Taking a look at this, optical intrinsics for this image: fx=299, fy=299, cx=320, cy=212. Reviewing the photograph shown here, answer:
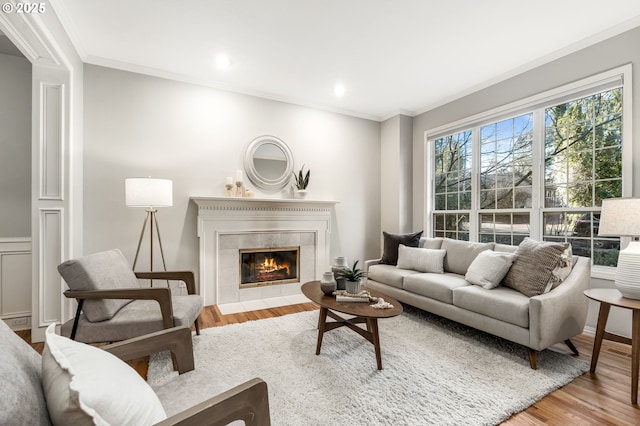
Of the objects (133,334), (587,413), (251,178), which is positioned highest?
(251,178)

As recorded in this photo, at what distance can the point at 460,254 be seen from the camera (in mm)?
3361

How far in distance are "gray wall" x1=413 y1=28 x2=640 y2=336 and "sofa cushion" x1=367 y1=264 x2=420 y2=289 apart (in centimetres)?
172

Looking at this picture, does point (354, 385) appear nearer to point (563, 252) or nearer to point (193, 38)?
point (563, 252)

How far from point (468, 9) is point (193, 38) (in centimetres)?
239

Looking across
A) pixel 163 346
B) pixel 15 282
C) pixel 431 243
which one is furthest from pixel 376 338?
pixel 15 282

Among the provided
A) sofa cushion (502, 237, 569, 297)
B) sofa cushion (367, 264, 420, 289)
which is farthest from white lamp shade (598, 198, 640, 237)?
sofa cushion (367, 264, 420, 289)

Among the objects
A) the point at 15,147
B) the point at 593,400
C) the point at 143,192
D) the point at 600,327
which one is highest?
the point at 15,147

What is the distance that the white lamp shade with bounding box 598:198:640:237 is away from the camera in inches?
80.0

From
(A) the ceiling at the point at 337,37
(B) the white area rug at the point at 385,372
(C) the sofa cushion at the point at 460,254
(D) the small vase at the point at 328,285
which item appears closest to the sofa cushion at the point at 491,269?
(C) the sofa cushion at the point at 460,254

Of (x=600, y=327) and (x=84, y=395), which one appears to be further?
(x=600, y=327)

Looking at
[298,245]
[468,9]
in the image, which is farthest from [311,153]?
[468,9]

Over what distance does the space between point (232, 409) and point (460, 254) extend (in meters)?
3.07

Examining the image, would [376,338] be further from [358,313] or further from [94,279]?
[94,279]

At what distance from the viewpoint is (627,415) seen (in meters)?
1.68
